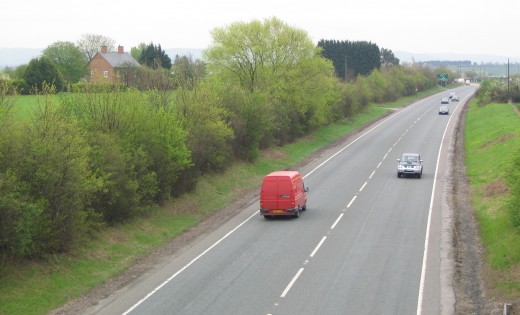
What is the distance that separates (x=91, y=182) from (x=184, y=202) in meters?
11.6

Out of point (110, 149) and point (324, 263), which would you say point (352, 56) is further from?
point (324, 263)

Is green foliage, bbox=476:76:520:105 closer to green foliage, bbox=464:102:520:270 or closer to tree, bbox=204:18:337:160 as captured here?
green foliage, bbox=464:102:520:270

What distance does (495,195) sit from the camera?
35.0 m

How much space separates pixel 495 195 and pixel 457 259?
12.1 m

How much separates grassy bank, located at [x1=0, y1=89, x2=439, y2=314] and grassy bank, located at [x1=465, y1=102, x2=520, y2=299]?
13.1 m

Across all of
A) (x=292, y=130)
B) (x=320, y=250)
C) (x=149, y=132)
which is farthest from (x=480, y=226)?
(x=292, y=130)

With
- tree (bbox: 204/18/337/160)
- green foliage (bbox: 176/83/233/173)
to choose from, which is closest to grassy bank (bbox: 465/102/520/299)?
green foliage (bbox: 176/83/233/173)

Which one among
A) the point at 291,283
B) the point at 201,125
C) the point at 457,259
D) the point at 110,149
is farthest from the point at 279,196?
the point at 291,283

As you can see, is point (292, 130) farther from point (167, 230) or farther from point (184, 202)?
point (167, 230)

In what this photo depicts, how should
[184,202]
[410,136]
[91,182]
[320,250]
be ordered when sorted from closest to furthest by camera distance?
1. [91,182]
2. [320,250]
3. [184,202]
4. [410,136]

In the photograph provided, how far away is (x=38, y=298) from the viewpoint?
1958cm

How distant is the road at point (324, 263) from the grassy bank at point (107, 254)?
1.56 metres

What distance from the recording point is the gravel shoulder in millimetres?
19266

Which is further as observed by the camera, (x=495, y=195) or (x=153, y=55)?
(x=153, y=55)
